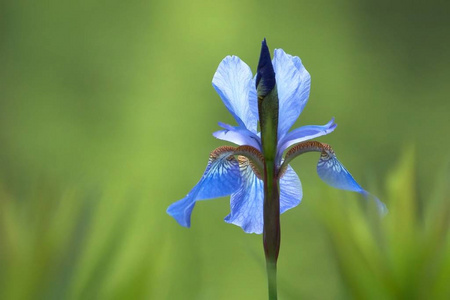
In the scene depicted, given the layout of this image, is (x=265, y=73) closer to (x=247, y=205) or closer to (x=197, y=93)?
(x=247, y=205)

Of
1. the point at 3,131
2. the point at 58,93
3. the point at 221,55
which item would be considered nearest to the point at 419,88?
the point at 221,55

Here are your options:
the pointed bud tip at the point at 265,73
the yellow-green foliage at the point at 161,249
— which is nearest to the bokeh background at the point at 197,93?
the yellow-green foliage at the point at 161,249

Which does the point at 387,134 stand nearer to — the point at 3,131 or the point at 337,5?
the point at 337,5

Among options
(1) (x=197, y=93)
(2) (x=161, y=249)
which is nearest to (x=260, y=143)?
(2) (x=161, y=249)

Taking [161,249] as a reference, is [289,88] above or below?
above

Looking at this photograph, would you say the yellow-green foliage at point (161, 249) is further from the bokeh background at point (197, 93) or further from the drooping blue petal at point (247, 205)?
the bokeh background at point (197, 93)

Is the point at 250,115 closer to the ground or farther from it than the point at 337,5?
closer to the ground
